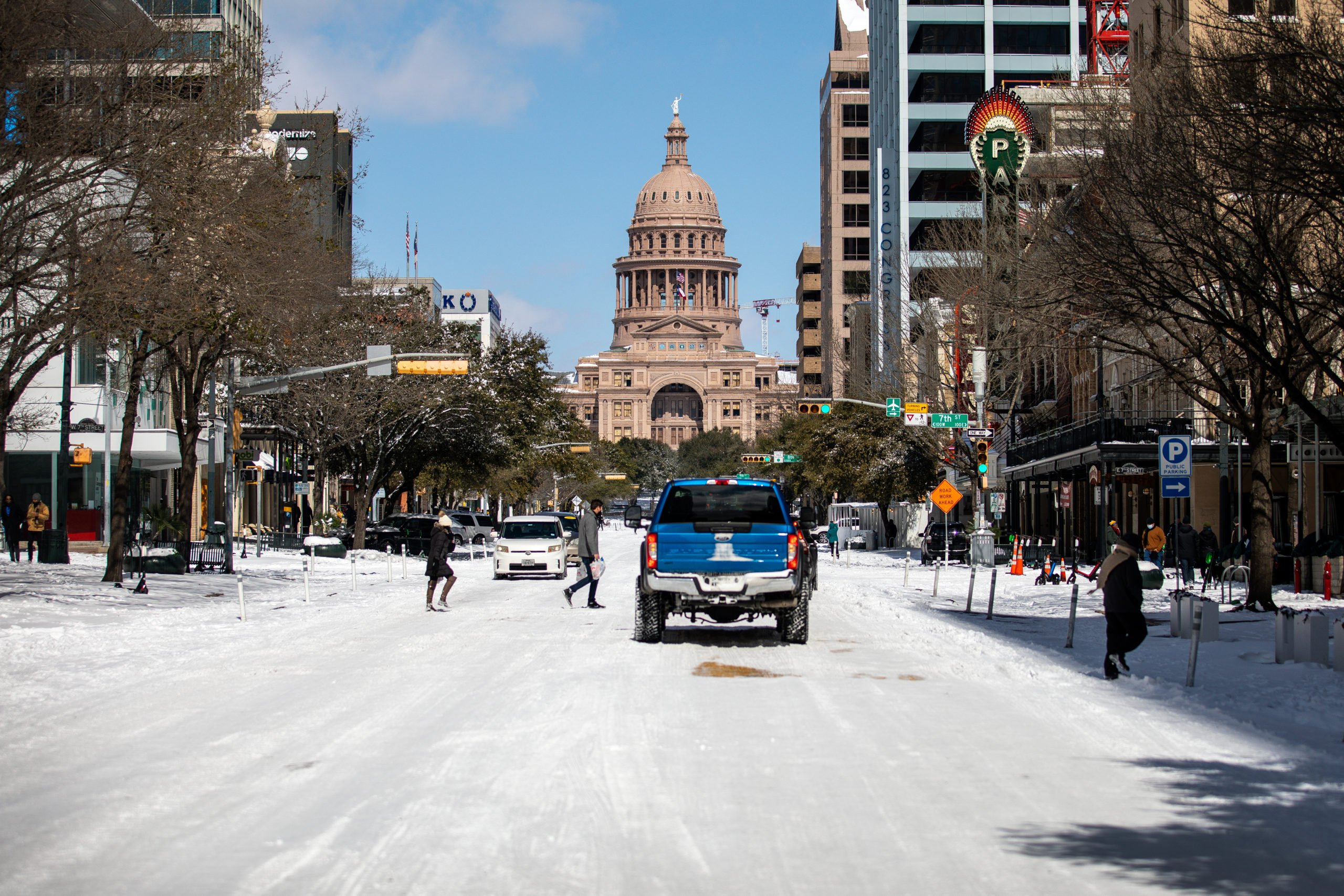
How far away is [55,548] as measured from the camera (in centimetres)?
3278

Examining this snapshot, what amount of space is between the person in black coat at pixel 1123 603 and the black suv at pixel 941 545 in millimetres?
31576

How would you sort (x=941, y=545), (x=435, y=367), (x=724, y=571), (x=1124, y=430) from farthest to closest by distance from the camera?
1. (x=941, y=545)
2. (x=1124, y=430)
3. (x=435, y=367)
4. (x=724, y=571)

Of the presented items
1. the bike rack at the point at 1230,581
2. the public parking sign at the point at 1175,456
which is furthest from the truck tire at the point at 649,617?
the bike rack at the point at 1230,581

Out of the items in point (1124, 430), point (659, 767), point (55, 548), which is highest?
point (1124, 430)

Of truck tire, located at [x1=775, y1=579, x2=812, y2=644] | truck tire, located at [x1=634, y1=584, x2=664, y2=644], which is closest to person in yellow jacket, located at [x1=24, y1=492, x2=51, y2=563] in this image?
truck tire, located at [x1=634, y1=584, x2=664, y2=644]

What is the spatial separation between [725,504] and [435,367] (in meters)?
14.0

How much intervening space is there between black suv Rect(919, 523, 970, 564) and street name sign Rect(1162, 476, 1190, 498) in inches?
854

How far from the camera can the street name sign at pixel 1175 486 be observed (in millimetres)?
23672

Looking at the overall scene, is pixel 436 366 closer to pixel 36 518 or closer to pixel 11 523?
pixel 36 518

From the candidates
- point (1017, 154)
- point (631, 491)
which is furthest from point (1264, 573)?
point (631, 491)

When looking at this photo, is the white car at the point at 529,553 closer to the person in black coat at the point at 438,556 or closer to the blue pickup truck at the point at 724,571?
the person in black coat at the point at 438,556

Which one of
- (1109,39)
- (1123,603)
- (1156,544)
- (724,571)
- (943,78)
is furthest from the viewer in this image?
(943,78)

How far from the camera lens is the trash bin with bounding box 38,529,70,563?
107 feet

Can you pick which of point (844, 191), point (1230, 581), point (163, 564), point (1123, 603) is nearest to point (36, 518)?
point (163, 564)
